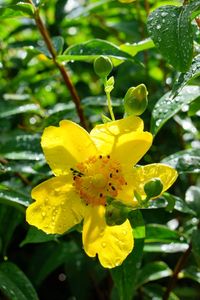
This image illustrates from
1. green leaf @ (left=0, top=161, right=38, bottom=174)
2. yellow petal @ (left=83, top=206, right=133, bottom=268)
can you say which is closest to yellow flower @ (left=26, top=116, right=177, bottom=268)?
yellow petal @ (left=83, top=206, right=133, bottom=268)

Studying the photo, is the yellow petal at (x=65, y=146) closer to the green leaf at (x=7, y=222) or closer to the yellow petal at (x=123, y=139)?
the yellow petal at (x=123, y=139)

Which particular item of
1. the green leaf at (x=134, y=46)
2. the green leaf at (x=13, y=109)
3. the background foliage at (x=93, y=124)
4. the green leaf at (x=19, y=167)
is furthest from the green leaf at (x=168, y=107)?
the green leaf at (x=13, y=109)

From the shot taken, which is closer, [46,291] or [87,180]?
[87,180]

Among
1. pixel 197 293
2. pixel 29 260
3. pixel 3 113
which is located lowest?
pixel 197 293

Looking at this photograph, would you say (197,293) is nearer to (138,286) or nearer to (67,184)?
(138,286)

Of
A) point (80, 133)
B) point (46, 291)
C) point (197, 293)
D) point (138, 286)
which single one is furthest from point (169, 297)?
point (80, 133)

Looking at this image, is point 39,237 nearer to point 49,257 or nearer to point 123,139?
point 123,139

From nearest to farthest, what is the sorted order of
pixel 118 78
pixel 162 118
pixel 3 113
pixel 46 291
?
pixel 162 118 → pixel 3 113 → pixel 46 291 → pixel 118 78
